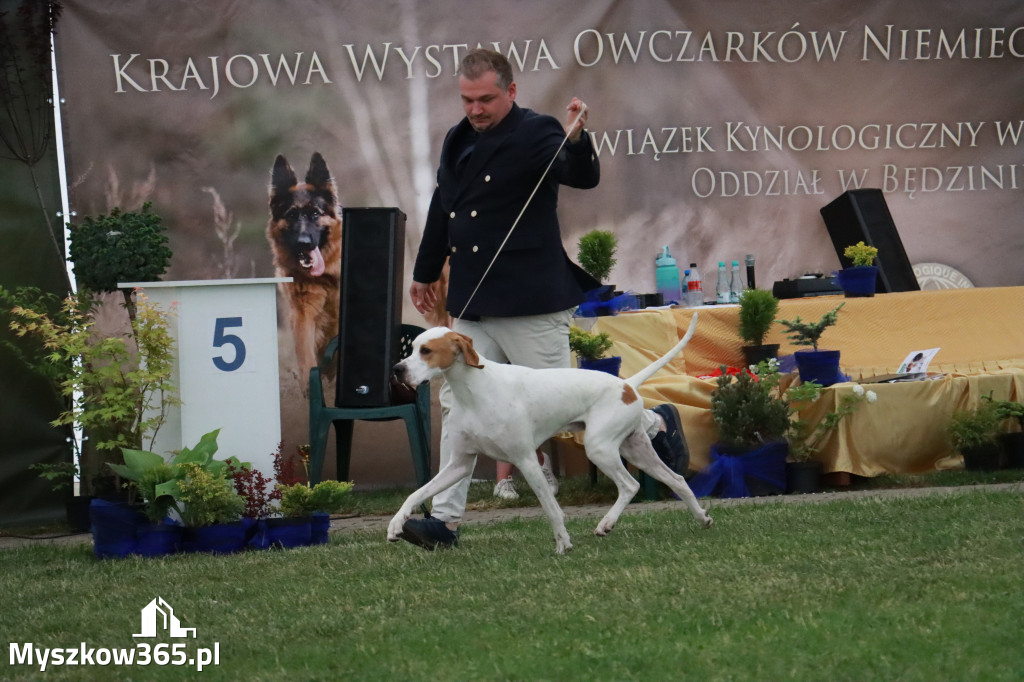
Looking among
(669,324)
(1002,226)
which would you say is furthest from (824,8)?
(669,324)

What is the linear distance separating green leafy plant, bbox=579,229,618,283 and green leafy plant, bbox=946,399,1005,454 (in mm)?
2232

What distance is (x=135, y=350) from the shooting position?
7.56 metres

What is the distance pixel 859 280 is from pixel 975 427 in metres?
1.34

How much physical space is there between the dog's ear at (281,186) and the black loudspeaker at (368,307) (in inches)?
49.1

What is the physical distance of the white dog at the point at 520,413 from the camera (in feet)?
13.9

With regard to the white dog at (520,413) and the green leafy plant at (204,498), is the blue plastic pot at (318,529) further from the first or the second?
the white dog at (520,413)

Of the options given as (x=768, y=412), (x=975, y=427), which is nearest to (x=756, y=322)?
(x=768, y=412)

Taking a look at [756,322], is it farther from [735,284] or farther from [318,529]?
[318,529]

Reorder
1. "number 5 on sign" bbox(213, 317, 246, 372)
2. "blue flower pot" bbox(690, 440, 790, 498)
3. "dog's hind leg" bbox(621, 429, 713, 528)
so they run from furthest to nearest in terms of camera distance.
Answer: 1. "blue flower pot" bbox(690, 440, 790, 498)
2. "number 5 on sign" bbox(213, 317, 246, 372)
3. "dog's hind leg" bbox(621, 429, 713, 528)

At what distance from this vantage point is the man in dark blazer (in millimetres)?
4902

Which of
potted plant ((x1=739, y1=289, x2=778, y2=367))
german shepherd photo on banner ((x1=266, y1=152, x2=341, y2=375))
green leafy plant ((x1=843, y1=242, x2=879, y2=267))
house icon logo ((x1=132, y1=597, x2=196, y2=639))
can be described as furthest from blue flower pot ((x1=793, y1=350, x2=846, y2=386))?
house icon logo ((x1=132, y1=597, x2=196, y2=639))

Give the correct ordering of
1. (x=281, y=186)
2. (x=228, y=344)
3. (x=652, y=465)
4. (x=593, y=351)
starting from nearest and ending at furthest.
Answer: (x=652, y=465) < (x=228, y=344) < (x=593, y=351) < (x=281, y=186)

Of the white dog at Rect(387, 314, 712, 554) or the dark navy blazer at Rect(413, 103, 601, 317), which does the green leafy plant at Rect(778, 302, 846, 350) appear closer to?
the dark navy blazer at Rect(413, 103, 601, 317)

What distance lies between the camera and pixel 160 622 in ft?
11.3
